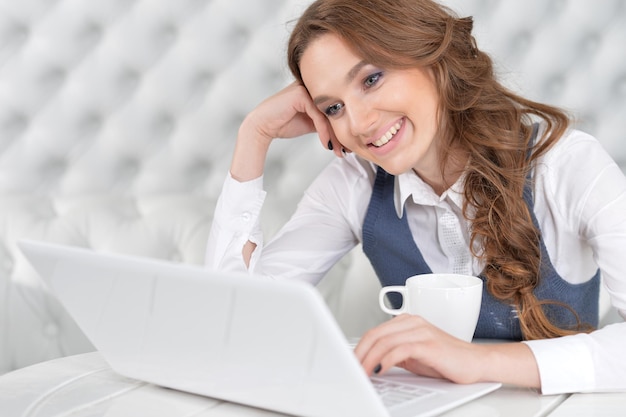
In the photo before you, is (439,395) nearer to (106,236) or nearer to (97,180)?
(106,236)

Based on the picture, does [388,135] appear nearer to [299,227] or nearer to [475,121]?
[475,121]

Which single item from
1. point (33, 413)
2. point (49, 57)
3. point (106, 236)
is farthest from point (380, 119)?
point (49, 57)

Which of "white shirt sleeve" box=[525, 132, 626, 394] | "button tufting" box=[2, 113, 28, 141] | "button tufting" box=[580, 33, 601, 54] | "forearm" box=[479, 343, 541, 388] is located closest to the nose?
"white shirt sleeve" box=[525, 132, 626, 394]

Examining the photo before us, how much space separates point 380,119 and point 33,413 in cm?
68

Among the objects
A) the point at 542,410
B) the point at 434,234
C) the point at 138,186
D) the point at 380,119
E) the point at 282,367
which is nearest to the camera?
the point at 282,367

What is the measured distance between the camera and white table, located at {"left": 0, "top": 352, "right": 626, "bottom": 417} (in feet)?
2.90

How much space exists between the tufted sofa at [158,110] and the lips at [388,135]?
61 centimetres

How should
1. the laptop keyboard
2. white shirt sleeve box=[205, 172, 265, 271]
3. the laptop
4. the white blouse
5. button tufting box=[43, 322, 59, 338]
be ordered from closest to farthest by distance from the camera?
the laptop < the laptop keyboard < the white blouse < white shirt sleeve box=[205, 172, 265, 271] < button tufting box=[43, 322, 59, 338]

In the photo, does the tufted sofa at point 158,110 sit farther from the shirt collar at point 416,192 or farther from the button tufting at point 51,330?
the shirt collar at point 416,192

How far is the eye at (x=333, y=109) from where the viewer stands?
134 cm

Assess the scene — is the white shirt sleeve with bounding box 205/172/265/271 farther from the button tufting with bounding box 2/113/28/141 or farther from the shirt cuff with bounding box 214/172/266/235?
the button tufting with bounding box 2/113/28/141

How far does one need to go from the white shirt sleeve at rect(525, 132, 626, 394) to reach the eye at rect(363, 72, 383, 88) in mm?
305

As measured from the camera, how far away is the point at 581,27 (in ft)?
6.24

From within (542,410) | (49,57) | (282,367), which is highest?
(49,57)
